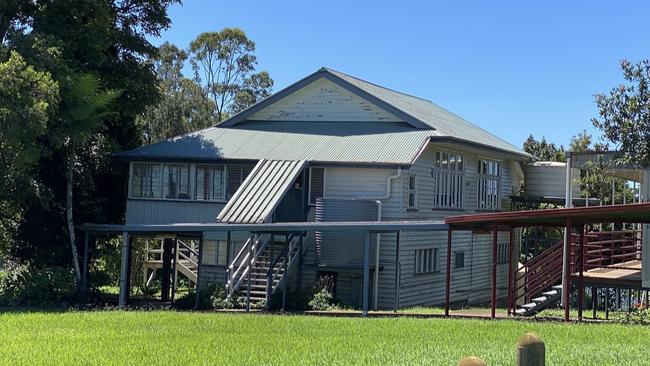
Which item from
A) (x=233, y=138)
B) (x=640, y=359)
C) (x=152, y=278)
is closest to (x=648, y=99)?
(x=640, y=359)

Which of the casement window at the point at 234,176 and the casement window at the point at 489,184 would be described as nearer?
the casement window at the point at 234,176

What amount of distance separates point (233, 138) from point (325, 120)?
Answer: 3429 millimetres

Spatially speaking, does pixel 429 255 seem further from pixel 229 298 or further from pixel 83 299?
pixel 83 299

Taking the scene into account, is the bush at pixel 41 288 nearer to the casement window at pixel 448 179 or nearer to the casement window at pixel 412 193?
the casement window at pixel 412 193

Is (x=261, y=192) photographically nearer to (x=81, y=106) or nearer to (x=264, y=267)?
(x=264, y=267)

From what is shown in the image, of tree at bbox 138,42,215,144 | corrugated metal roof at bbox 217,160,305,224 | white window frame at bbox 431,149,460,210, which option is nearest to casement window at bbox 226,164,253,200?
corrugated metal roof at bbox 217,160,305,224

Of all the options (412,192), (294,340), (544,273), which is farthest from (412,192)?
(294,340)

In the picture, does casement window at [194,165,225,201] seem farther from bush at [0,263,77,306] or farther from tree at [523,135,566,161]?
tree at [523,135,566,161]

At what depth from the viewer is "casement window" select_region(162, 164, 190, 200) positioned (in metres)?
25.3

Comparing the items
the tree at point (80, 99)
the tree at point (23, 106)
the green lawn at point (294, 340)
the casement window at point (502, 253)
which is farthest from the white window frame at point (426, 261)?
the tree at point (23, 106)

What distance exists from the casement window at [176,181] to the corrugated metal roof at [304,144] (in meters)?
0.51

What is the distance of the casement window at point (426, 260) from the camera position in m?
25.0

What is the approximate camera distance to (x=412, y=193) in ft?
79.6

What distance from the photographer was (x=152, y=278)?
102 feet
